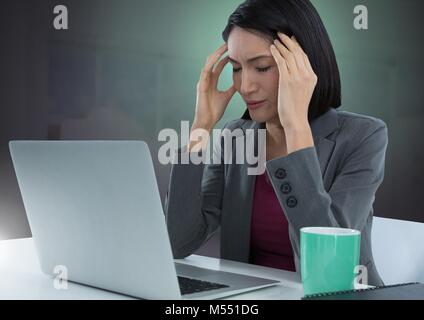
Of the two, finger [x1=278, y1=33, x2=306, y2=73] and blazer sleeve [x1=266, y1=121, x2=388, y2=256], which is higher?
finger [x1=278, y1=33, x2=306, y2=73]

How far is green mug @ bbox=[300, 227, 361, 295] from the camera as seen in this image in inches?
35.8

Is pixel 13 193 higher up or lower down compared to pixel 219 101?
lower down

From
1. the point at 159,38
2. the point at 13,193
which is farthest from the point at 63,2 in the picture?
the point at 13,193

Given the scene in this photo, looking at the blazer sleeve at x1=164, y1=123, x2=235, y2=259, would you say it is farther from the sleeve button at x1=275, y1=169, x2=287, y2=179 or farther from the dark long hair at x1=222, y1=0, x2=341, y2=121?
the dark long hair at x1=222, y1=0, x2=341, y2=121

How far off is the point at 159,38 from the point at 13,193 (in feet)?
3.08

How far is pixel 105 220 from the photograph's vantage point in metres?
0.91

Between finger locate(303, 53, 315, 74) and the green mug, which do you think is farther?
finger locate(303, 53, 315, 74)

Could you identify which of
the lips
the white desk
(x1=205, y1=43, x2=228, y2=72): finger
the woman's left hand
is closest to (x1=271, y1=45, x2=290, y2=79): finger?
the woman's left hand

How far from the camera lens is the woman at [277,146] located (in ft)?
4.49

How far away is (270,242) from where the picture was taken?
1.51 metres

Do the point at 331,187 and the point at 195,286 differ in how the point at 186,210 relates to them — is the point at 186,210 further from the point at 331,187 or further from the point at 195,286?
the point at 195,286

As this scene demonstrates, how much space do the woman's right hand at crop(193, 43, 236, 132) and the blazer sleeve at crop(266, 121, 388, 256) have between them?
0.39 m

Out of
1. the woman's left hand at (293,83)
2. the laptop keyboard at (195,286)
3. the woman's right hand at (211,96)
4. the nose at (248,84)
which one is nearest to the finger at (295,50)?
the woman's left hand at (293,83)

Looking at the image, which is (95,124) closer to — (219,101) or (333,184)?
(219,101)
